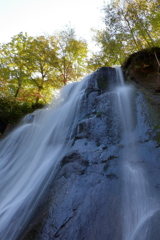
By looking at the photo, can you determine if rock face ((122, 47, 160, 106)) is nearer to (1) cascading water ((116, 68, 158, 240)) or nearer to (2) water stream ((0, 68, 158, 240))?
(2) water stream ((0, 68, 158, 240))

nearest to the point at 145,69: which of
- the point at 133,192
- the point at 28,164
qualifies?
the point at 133,192

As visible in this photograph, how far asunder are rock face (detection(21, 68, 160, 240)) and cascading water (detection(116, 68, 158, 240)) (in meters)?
0.11

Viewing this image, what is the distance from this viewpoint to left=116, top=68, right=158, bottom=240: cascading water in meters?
2.75

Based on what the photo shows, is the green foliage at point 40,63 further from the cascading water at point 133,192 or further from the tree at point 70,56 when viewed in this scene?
the cascading water at point 133,192

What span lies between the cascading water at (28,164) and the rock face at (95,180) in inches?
16.3

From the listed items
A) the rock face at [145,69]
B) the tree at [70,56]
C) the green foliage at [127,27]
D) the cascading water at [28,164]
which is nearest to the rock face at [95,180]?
the cascading water at [28,164]

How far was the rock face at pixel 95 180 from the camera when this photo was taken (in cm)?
280

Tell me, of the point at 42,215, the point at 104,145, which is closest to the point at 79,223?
the point at 42,215

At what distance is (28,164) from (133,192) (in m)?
3.92

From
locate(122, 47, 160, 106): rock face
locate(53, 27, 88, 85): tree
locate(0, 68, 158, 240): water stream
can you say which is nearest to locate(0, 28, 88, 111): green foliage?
locate(53, 27, 88, 85): tree

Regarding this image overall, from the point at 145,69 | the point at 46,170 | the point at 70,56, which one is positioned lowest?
the point at 46,170

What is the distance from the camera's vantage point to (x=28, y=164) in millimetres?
5680

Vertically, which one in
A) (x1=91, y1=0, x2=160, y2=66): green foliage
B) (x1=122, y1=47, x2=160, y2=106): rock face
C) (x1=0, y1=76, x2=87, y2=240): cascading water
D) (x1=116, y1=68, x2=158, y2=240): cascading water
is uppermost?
(x1=91, y1=0, x2=160, y2=66): green foliage

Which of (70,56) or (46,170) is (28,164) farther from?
(70,56)
